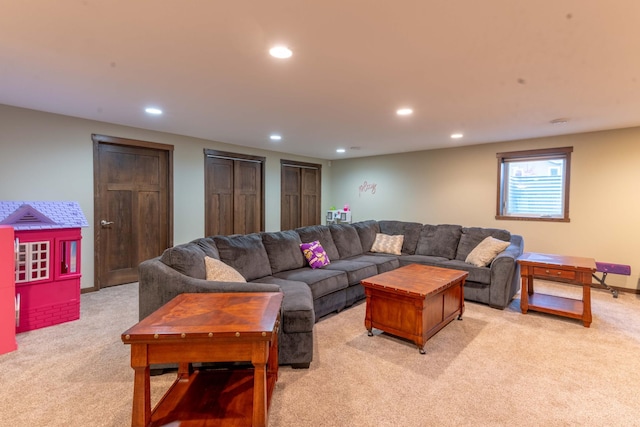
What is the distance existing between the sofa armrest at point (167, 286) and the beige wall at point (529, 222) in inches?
183

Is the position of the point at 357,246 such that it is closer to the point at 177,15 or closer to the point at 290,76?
the point at 290,76

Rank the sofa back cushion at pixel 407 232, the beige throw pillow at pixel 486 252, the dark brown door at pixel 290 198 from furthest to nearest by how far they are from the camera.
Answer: the dark brown door at pixel 290 198
the sofa back cushion at pixel 407 232
the beige throw pillow at pixel 486 252

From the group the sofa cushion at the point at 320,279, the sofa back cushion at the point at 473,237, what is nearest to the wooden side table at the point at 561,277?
the sofa back cushion at the point at 473,237

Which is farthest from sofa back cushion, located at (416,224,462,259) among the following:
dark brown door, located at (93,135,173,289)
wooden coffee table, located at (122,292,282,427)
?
dark brown door, located at (93,135,173,289)

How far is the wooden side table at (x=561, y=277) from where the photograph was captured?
314cm

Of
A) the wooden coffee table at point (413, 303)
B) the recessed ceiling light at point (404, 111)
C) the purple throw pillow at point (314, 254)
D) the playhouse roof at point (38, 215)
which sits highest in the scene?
the recessed ceiling light at point (404, 111)

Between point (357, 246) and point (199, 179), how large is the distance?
283 cm

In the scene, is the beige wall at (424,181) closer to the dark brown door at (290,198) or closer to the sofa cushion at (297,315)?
the dark brown door at (290,198)

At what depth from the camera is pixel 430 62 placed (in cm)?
228

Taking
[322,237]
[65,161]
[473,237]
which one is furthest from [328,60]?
[65,161]

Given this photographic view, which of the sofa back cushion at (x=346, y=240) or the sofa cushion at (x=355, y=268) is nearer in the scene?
the sofa cushion at (x=355, y=268)

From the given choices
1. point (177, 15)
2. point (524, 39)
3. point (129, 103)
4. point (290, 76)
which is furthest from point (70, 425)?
point (524, 39)

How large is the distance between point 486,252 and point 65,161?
533 cm

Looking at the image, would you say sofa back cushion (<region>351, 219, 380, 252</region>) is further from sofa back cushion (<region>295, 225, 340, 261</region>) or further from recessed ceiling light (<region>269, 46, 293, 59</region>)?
recessed ceiling light (<region>269, 46, 293, 59</region>)
